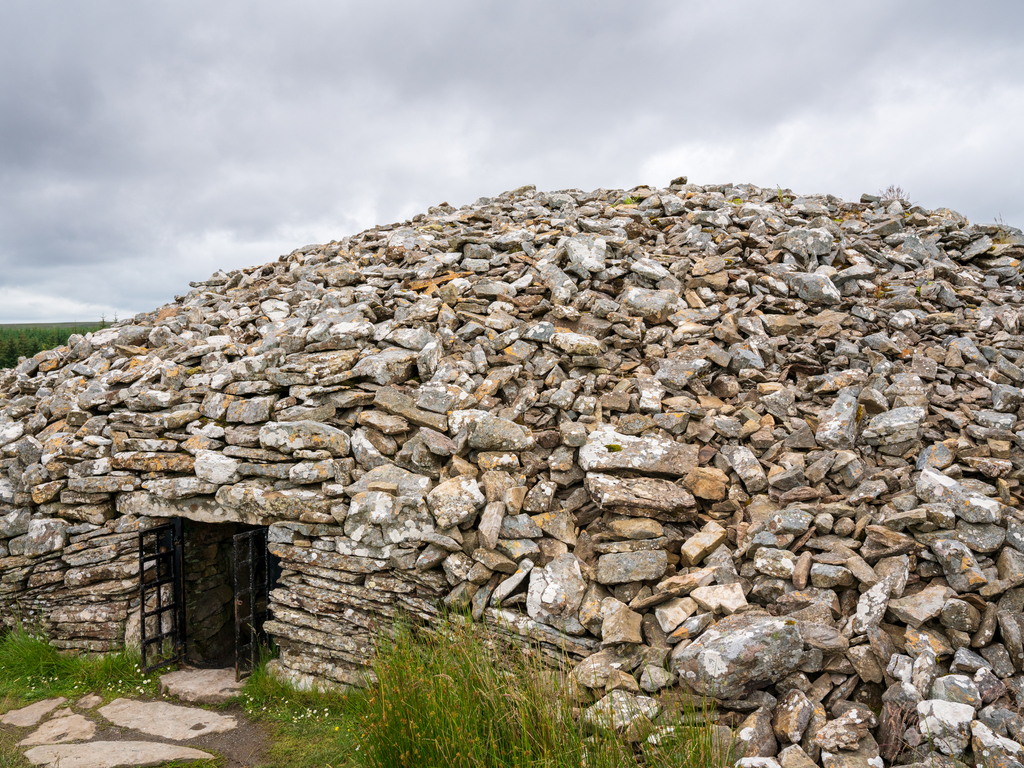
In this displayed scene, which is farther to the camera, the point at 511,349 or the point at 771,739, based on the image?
the point at 511,349

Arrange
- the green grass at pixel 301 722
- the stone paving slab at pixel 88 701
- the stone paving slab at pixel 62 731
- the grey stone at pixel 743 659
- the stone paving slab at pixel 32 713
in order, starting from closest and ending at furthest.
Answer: the grey stone at pixel 743 659, the green grass at pixel 301 722, the stone paving slab at pixel 62 731, the stone paving slab at pixel 32 713, the stone paving slab at pixel 88 701

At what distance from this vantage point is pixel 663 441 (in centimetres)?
589

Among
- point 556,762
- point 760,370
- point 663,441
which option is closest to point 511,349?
point 663,441

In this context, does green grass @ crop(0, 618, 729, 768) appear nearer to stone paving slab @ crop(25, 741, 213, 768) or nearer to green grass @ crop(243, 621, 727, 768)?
green grass @ crop(243, 621, 727, 768)

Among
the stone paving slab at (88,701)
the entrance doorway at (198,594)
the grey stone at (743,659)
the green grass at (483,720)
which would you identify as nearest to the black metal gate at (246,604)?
the entrance doorway at (198,594)

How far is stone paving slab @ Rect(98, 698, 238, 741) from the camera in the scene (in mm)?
5852

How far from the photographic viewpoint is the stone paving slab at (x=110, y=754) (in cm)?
523

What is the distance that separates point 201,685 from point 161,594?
4.38ft

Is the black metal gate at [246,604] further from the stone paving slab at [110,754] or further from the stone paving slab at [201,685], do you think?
the stone paving slab at [110,754]

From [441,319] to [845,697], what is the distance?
570cm

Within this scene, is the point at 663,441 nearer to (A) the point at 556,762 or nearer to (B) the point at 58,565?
(A) the point at 556,762

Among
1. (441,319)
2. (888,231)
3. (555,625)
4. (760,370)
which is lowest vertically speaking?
(555,625)

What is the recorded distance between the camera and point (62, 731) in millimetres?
5961

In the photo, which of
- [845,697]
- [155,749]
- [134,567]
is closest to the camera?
[845,697]
